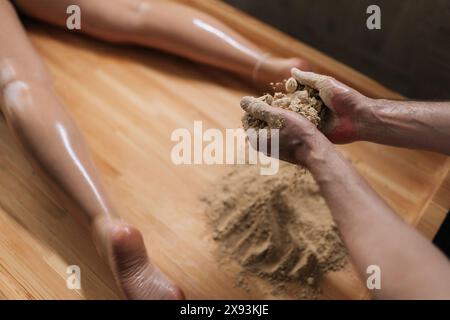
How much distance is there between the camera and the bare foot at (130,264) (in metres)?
1.00

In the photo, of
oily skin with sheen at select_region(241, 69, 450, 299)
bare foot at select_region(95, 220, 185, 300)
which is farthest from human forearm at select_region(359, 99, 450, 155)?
bare foot at select_region(95, 220, 185, 300)

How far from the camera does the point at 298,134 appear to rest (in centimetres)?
88

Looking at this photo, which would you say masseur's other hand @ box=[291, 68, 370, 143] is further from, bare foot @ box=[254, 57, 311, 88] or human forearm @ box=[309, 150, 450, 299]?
bare foot @ box=[254, 57, 311, 88]

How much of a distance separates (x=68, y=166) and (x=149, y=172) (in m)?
0.24

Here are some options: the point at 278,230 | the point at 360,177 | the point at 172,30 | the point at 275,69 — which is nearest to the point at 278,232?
the point at 278,230

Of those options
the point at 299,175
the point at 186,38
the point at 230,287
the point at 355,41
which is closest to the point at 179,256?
the point at 230,287

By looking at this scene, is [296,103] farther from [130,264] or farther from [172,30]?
[172,30]

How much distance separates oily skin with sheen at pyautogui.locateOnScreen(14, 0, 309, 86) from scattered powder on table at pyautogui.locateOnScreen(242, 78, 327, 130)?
0.40m

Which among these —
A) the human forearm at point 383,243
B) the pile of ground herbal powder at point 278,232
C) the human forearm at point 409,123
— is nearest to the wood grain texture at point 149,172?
the pile of ground herbal powder at point 278,232

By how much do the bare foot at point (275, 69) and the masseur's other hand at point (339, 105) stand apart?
1.10 feet

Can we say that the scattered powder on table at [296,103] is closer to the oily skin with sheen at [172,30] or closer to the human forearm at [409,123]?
the human forearm at [409,123]
